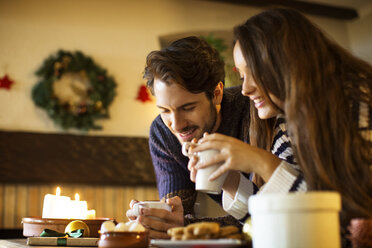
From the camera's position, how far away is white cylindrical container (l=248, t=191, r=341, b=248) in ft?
2.51

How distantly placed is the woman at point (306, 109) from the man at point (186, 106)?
1.86ft

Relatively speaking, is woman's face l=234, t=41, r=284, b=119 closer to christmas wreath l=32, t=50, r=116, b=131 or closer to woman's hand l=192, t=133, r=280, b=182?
woman's hand l=192, t=133, r=280, b=182

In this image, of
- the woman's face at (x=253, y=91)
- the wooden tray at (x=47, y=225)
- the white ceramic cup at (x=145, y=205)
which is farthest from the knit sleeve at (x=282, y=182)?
the wooden tray at (x=47, y=225)

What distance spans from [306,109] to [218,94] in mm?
1026

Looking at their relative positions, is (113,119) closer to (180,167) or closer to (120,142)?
(120,142)

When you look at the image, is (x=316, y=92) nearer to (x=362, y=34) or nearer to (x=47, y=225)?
(x=47, y=225)

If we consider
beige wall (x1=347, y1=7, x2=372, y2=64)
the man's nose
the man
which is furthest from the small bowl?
beige wall (x1=347, y1=7, x2=372, y2=64)

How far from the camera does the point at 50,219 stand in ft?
5.05

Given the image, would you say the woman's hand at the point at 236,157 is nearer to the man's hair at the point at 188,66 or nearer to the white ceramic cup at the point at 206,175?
the white ceramic cup at the point at 206,175

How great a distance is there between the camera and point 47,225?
5.04ft

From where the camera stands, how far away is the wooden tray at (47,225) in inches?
60.3

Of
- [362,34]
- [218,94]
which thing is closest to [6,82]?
[218,94]

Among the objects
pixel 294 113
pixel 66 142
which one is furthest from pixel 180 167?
pixel 66 142

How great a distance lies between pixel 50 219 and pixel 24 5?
3.52 metres
